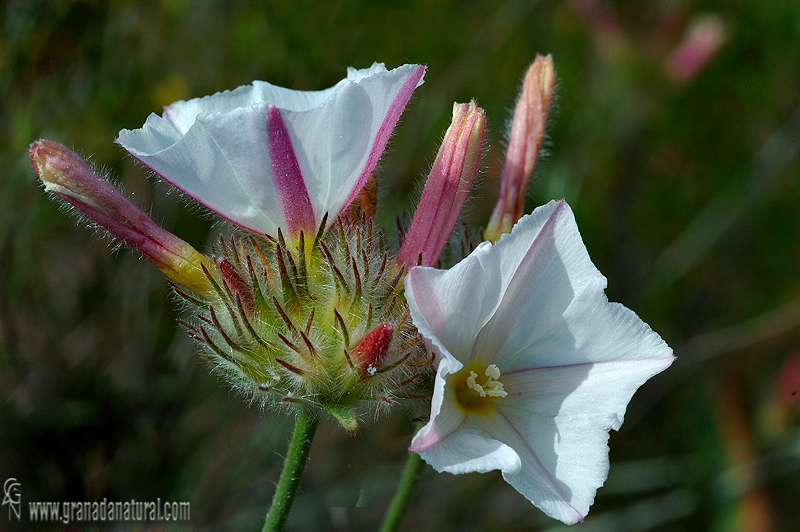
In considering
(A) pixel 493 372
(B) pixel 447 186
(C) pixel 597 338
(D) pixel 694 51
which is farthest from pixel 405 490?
(D) pixel 694 51

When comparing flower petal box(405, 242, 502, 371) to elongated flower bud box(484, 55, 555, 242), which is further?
elongated flower bud box(484, 55, 555, 242)

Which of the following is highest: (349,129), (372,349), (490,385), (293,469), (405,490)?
(349,129)

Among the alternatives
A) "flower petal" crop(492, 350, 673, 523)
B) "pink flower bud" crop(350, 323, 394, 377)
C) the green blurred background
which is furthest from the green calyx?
the green blurred background

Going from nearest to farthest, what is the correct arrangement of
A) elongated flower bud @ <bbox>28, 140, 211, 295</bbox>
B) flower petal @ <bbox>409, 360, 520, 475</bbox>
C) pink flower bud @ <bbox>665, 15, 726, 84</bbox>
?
1. flower petal @ <bbox>409, 360, 520, 475</bbox>
2. elongated flower bud @ <bbox>28, 140, 211, 295</bbox>
3. pink flower bud @ <bbox>665, 15, 726, 84</bbox>

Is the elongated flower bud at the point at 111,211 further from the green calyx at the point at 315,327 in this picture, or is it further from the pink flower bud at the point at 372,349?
the pink flower bud at the point at 372,349

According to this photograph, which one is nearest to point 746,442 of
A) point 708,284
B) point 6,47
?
point 708,284

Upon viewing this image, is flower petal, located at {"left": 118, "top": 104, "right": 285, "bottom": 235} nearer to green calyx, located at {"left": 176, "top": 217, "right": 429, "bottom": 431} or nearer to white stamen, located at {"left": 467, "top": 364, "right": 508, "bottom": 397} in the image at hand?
green calyx, located at {"left": 176, "top": 217, "right": 429, "bottom": 431}

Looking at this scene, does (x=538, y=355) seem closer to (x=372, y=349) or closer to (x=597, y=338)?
(x=597, y=338)
